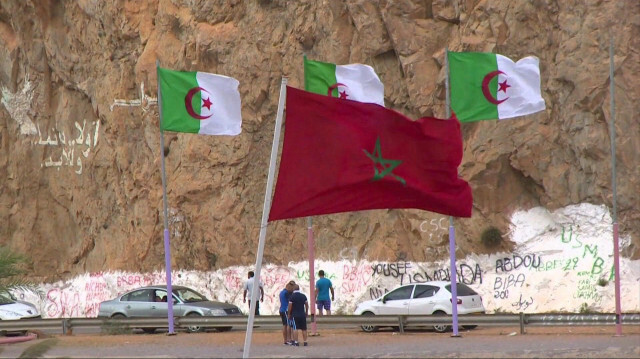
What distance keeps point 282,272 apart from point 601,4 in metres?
13.2

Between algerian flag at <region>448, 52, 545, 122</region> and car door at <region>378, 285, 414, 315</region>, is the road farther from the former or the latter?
algerian flag at <region>448, 52, 545, 122</region>

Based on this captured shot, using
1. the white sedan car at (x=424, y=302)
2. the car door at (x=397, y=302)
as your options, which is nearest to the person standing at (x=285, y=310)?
the white sedan car at (x=424, y=302)

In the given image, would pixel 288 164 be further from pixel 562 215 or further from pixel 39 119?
pixel 39 119

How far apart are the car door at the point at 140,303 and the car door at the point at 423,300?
754 cm

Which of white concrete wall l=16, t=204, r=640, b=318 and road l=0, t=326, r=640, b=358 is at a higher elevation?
white concrete wall l=16, t=204, r=640, b=318

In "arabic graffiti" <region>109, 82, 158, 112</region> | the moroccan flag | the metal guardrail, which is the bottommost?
the metal guardrail

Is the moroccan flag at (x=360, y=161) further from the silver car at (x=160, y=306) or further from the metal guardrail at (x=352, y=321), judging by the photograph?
the silver car at (x=160, y=306)

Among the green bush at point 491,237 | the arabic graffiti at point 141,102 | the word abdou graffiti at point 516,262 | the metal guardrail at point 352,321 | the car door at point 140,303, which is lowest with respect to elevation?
the metal guardrail at point 352,321

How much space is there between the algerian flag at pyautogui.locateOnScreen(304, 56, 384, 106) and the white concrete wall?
844cm

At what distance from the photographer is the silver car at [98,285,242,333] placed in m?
27.2

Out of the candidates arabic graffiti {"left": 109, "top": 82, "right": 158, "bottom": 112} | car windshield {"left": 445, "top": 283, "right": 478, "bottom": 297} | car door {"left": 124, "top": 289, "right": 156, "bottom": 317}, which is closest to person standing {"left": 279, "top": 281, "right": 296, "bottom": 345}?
car windshield {"left": 445, "top": 283, "right": 478, "bottom": 297}

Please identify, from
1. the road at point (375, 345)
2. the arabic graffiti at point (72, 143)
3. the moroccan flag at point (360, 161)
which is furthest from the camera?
the arabic graffiti at point (72, 143)

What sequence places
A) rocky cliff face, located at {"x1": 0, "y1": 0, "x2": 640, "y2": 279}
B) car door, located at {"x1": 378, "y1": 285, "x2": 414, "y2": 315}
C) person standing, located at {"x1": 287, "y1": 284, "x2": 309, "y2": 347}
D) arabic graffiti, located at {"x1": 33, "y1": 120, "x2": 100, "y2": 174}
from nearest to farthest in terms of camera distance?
person standing, located at {"x1": 287, "y1": 284, "x2": 309, "y2": 347} → car door, located at {"x1": 378, "y1": 285, "x2": 414, "y2": 315} → rocky cliff face, located at {"x1": 0, "y1": 0, "x2": 640, "y2": 279} → arabic graffiti, located at {"x1": 33, "y1": 120, "x2": 100, "y2": 174}

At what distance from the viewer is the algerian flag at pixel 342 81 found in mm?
23234
